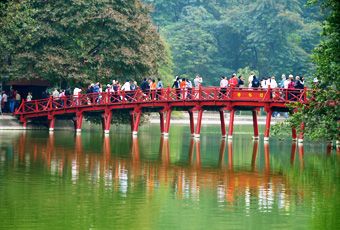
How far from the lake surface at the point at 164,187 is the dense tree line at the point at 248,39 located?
2718 inches

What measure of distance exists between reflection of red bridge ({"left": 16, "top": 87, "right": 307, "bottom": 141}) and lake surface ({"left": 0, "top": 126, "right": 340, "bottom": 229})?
5224mm

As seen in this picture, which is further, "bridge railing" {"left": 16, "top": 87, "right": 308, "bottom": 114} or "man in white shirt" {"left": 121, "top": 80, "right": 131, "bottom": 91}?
"man in white shirt" {"left": 121, "top": 80, "right": 131, "bottom": 91}

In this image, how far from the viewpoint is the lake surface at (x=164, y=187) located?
24.9 m

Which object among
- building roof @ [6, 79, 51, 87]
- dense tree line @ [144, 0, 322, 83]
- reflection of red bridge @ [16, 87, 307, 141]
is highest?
dense tree line @ [144, 0, 322, 83]

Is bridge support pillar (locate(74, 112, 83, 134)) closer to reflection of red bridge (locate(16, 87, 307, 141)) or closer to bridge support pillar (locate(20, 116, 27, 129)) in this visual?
reflection of red bridge (locate(16, 87, 307, 141))

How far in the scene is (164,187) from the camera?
31141 mm

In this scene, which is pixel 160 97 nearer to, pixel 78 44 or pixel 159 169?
pixel 78 44

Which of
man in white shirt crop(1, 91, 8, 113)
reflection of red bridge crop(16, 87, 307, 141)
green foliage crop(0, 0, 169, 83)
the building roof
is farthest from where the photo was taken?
the building roof

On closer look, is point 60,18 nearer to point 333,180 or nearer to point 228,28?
point 333,180

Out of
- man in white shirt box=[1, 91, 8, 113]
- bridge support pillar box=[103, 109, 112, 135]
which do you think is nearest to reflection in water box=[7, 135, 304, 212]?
bridge support pillar box=[103, 109, 112, 135]

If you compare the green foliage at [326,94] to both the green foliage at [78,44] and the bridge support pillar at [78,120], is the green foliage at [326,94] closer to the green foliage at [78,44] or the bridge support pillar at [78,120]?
the bridge support pillar at [78,120]

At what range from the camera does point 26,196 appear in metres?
28.0

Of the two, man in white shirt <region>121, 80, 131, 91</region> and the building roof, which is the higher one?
the building roof

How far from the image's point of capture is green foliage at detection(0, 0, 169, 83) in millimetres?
60719
